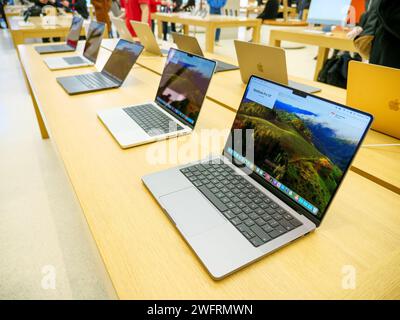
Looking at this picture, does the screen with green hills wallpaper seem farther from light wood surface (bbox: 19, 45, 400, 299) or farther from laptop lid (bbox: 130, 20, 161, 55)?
laptop lid (bbox: 130, 20, 161, 55)

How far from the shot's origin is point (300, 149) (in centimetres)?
59

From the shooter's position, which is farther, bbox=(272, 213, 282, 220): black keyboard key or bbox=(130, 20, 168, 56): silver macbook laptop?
bbox=(130, 20, 168, 56): silver macbook laptop

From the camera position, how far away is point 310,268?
490 mm

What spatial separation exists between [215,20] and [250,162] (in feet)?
11.2

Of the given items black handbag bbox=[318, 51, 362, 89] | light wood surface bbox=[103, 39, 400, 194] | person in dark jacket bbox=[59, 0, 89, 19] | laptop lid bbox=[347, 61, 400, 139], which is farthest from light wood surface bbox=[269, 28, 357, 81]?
person in dark jacket bbox=[59, 0, 89, 19]

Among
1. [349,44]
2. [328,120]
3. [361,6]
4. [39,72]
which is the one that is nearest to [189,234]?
[328,120]

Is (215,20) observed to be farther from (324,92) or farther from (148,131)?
(148,131)

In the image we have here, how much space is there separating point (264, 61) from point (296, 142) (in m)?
0.71

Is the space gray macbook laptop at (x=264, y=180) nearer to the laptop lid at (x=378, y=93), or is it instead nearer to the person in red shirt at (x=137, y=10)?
the laptop lid at (x=378, y=93)

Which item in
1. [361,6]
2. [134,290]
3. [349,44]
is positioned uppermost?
[361,6]

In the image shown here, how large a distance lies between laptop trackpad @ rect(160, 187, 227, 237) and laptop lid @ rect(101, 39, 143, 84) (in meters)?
0.95

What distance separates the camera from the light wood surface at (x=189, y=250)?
454 millimetres

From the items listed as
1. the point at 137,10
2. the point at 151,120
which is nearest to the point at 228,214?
the point at 151,120

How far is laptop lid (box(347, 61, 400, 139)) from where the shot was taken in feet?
2.68
